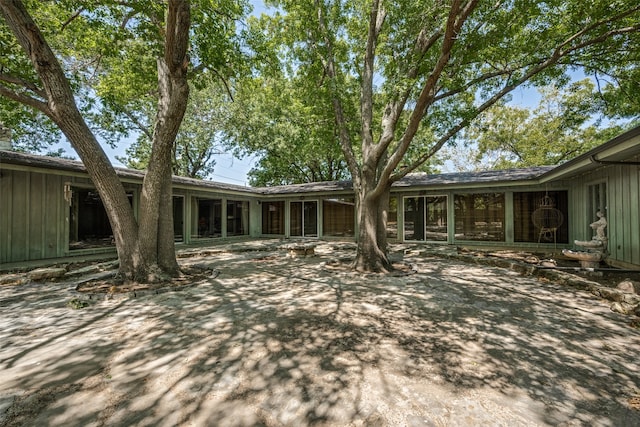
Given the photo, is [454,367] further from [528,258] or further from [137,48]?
[137,48]

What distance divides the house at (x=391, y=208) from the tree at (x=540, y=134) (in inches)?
235

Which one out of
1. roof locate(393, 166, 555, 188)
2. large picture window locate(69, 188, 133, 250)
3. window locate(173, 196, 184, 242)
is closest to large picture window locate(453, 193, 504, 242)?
roof locate(393, 166, 555, 188)

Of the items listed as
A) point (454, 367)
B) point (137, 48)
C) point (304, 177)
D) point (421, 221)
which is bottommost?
point (454, 367)

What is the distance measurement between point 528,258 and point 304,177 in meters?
16.1

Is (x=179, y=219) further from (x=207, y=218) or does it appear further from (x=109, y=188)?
(x=109, y=188)

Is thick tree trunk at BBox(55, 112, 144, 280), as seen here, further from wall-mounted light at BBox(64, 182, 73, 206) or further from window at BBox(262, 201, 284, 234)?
window at BBox(262, 201, 284, 234)

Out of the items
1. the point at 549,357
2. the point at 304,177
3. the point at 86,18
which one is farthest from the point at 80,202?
the point at 304,177

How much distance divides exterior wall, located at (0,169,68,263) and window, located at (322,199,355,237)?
30.2ft

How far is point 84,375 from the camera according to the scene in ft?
7.82

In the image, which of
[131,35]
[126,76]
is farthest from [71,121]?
[126,76]

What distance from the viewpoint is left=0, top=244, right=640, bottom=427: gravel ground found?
1.94 m

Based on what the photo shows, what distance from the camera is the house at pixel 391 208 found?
6.29m

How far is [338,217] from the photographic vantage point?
1297 centimetres

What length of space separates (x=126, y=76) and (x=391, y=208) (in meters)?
10.1
